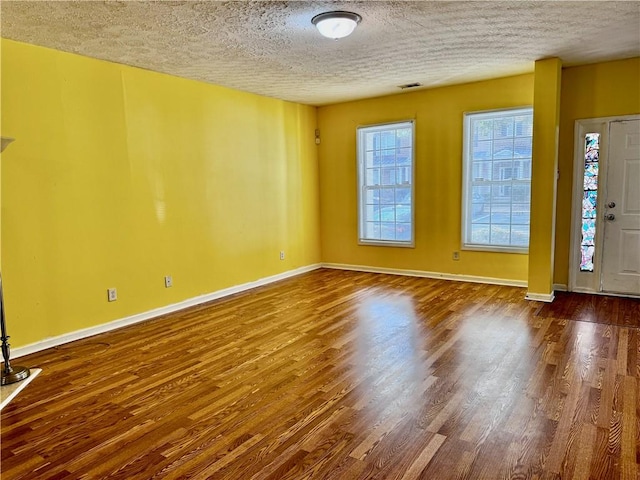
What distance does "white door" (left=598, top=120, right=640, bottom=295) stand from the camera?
14.8 feet

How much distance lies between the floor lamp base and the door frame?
5.32 meters

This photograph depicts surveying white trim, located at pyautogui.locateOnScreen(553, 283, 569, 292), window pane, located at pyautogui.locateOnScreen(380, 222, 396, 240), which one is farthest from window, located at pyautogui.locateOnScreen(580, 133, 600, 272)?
window pane, located at pyautogui.locateOnScreen(380, 222, 396, 240)

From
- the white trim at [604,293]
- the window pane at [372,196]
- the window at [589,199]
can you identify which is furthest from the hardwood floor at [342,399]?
the window pane at [372,196]

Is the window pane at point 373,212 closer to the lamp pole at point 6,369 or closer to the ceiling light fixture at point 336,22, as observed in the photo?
the ceiling light fixture at point 336,22

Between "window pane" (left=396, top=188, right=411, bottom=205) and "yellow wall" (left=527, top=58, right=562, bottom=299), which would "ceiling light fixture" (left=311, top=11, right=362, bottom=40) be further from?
"window pane" (left=396, top=188, right=411, bottom=205)

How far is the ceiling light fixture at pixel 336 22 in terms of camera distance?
9.77 feet

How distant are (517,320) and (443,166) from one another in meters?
2.38

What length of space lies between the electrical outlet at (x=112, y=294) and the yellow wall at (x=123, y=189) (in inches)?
1.8

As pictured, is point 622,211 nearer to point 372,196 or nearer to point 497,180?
point 497,180

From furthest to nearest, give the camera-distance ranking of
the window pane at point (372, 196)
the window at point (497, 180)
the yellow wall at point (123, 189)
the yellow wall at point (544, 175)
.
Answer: the window pane at point (372, 196)
the window at point (497, 180)
the yellow wall at point (544, 175)
the yellow wall at point (123, 189)

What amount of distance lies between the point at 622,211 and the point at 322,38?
3658 mm

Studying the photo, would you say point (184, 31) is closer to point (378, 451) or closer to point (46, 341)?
point (46, 341)

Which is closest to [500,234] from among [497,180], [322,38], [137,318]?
[497,180]

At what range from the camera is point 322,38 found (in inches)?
138
